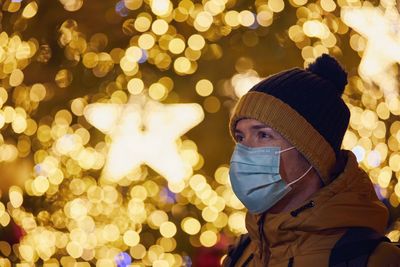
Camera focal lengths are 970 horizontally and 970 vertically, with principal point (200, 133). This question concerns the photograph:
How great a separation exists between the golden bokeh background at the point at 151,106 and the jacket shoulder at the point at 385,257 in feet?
9.30

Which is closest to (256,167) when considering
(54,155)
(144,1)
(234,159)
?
(234,159)

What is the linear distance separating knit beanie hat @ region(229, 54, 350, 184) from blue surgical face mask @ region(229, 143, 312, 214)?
0.07m

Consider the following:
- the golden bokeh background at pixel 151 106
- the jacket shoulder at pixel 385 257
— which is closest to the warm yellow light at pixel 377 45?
the golden bokeh background at pixel 151 106

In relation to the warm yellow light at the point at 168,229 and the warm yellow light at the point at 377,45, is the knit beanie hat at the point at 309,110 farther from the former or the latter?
the warm yellow light at the point at 168,229

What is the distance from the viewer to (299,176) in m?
3.11

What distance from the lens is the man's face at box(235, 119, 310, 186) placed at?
3.13 meters

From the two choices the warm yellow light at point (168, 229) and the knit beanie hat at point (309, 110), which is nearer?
the knit beanie hat at point (309, 110)

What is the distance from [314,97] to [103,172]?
321cm

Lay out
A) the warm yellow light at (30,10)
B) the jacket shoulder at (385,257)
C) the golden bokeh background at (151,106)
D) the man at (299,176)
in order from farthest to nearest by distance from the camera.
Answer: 1. the golden bokeh background at (151,106)
2. the warm yellow light at (30,10)
3. the man at (299,176)
4. the jacket shoulder at (385,257)

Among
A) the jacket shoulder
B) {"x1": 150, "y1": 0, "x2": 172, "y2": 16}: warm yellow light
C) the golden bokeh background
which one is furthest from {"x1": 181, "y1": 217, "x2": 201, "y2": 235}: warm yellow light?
the jacket shoulder

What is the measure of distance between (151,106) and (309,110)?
3.00 meters

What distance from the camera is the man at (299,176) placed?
2.89 m

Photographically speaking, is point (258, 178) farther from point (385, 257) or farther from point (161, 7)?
point (161, 7)

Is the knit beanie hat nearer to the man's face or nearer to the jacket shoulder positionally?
the man's face
